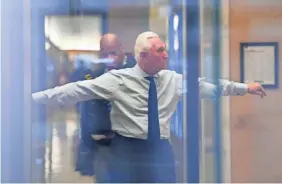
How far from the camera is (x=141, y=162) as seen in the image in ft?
6.81

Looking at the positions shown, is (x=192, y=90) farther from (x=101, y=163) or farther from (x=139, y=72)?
(x=101, y=163)

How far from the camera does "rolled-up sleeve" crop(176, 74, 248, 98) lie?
204cm

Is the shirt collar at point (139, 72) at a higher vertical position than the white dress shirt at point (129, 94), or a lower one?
higher

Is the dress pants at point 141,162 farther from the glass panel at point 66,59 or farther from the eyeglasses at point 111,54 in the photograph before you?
the eyeglasses at point 111,54

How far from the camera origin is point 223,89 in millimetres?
2070

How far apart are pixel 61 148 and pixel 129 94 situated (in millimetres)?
370

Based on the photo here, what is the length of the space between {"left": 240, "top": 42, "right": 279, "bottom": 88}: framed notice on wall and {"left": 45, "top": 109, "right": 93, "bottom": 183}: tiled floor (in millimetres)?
765

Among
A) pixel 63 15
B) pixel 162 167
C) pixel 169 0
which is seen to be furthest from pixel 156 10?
pixel 162 167

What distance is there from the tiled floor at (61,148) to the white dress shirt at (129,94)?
0.06 m

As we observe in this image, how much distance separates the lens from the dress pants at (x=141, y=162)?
2.06 m

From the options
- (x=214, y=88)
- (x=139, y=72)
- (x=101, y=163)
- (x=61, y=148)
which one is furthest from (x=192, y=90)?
(x=61, y=148)

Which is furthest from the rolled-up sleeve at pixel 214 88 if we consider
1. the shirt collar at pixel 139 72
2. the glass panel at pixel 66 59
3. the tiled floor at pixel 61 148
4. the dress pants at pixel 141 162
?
the tiled floor at pixel 61 148

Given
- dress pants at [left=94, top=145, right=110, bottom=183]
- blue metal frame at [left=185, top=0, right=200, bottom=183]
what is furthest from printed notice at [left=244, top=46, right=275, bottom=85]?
dress pants at [left=94, top=145, right=110, bottom=183]

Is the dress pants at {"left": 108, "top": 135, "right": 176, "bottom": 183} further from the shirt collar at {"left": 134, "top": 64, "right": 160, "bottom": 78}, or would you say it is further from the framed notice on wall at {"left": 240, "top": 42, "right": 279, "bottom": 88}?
the framed notice on wall at {"left": 240, "top": 42, "right": 279, "bottom": 88}
